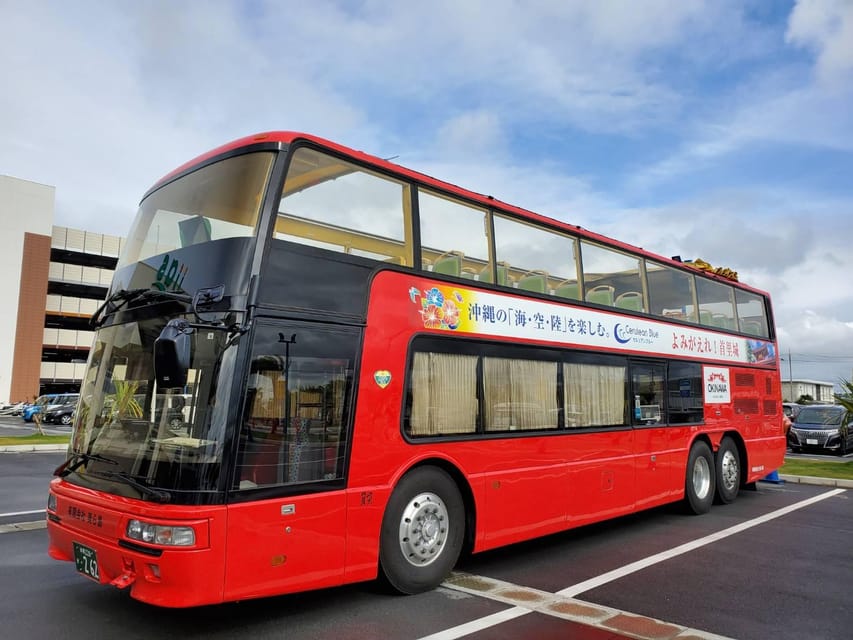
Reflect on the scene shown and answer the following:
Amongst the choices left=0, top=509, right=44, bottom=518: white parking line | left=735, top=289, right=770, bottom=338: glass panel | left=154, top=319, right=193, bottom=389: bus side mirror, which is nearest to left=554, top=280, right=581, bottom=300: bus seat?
left=154, top=319, right=193, bottom=389: bus side mirror

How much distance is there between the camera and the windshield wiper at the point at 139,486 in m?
4.32

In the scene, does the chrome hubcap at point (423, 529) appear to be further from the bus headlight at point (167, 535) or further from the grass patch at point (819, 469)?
the grass patch at point (819, 469)

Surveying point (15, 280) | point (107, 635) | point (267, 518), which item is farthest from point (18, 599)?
point (15, 280)

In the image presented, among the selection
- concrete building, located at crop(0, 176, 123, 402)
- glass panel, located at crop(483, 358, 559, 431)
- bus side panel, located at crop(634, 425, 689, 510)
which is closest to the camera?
glass panel, located at crop(483, 358, 559, 431)

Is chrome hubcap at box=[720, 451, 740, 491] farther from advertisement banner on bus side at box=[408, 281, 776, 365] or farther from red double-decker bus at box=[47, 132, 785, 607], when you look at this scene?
red double-decker bus at box=[47, 132, 785, 607]

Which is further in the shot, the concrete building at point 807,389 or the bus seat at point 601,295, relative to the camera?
the concrete building at point 807,389

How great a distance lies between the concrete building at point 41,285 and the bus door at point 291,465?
1969 inches

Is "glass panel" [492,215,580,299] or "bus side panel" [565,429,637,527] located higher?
"glass panel" [492,215,580,299]

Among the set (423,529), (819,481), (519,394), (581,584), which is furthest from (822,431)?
(423,529)

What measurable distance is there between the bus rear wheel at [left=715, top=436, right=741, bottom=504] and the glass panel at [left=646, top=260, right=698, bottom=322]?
2.30 meters

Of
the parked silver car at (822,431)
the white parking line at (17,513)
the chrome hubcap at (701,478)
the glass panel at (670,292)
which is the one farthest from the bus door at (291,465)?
the parked silver car at (822,431)

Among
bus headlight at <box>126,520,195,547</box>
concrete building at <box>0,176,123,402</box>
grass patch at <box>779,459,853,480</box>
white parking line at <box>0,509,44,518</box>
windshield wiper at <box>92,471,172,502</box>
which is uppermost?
concrete building at <box>0,176,123,402</box>

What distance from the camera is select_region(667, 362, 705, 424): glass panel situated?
9484 mm

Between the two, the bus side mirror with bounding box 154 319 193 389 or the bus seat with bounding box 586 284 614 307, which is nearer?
the bus side mirror with bounding box 154 319 193 389
